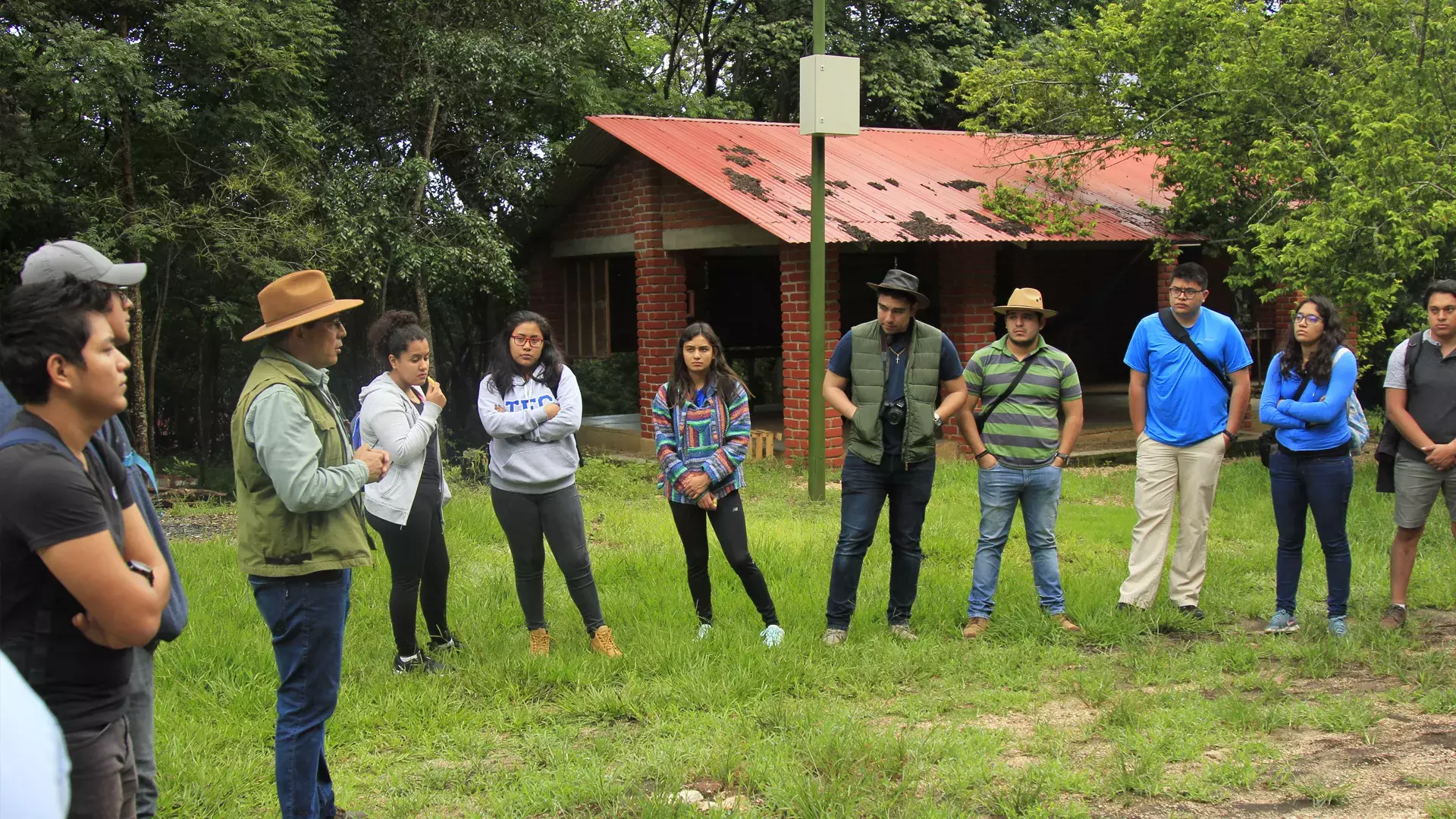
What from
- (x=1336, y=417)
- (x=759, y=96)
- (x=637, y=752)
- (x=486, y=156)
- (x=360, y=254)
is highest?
(x=759, y=96)

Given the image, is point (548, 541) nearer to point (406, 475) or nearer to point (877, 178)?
point (406, 475)

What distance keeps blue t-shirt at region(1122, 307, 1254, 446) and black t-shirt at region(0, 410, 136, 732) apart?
5141 millimetres

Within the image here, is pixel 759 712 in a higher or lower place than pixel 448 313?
lower

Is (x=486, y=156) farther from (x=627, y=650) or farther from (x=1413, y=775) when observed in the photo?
(x=1413, y=775)

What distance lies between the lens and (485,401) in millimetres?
5645

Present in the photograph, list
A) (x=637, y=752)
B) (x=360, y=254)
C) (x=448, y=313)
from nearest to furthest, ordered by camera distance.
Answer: (x=637, y=752), (x=360, y=254), (x=448, y=313)

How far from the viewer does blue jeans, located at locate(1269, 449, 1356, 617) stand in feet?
19.6

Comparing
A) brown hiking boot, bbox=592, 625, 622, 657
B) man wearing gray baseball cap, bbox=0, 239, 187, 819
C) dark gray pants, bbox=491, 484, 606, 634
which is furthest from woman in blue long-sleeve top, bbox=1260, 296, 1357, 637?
man wearing gray baseball cap, bbox=0, 239, 187, 819

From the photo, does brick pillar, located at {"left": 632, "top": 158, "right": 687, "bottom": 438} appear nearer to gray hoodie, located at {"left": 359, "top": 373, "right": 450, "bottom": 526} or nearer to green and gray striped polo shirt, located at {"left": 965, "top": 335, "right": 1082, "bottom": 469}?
green and gray striped polo shirt, located at {"left": 965, "top": 335, "right": 1082, "bottom": 469}

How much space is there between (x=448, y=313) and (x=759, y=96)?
7.07 meters

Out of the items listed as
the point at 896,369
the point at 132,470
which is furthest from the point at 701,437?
the point at 132,470

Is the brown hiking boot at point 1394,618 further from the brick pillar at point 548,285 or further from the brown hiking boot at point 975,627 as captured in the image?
the brick pillar at point 548,285

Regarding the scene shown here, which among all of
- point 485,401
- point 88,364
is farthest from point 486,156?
point 88,364

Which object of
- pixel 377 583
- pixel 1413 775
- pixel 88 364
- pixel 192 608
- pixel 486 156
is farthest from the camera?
pixel 486 156
